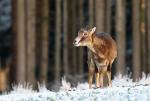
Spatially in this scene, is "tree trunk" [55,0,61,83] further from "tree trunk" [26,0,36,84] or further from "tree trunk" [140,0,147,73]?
"tree trunk" [140,0,147,73]

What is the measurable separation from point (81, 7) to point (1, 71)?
3.28 m

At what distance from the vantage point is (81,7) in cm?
1836

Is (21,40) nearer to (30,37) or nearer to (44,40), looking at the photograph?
(30,37)

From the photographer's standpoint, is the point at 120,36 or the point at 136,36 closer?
the point at 120,36

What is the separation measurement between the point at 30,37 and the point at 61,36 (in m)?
2.05

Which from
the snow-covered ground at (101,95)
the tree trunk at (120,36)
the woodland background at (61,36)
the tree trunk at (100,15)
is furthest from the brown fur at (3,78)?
the snow-covered ground at (101,95)

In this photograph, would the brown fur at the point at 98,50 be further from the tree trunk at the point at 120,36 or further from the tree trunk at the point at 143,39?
the tree trunk at the point at 143,39

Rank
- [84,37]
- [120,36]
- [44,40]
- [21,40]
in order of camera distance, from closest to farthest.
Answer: [84,37] → [120,36] → [21,40] → [44,40]

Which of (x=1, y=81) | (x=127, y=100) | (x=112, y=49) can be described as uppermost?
(x=112, y=49)

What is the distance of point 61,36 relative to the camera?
1795cm

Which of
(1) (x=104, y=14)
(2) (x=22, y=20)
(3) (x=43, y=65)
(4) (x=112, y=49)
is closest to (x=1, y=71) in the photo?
(3) (x=43, y=65)

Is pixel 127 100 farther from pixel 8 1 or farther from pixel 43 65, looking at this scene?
pixel 8 1

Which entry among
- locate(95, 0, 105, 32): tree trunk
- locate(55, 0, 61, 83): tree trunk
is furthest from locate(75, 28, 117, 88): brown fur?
locate(55, 0, 61, 83): tree trunk

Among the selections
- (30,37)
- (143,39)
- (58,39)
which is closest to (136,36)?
(143,39)
